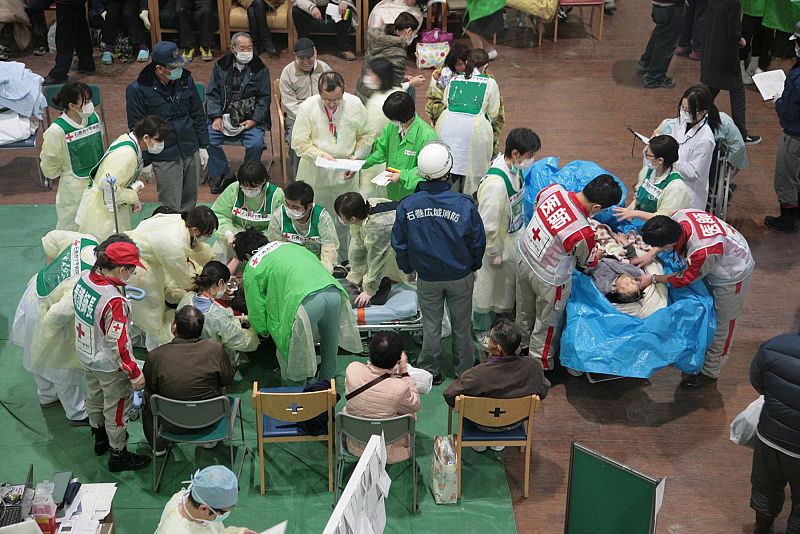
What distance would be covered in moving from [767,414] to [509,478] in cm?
147

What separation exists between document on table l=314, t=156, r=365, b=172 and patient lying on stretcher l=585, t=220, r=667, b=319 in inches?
71.8

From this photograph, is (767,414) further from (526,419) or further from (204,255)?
(204,255)

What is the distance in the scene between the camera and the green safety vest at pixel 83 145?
21.7 ft

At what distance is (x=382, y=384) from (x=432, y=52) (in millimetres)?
5924

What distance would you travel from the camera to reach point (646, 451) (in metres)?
5.65

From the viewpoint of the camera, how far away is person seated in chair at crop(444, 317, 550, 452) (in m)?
5.00

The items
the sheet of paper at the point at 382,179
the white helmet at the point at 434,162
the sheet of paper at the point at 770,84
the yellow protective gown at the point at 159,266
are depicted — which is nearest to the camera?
the white helmet at the point at 434,162

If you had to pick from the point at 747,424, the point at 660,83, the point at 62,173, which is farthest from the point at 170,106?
the point at 660,83

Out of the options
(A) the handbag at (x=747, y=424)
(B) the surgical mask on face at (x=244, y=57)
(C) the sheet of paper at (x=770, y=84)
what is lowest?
(A) the handbag at (x=747, y=424)

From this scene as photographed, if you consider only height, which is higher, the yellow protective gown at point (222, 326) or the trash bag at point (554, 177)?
the trash bag at point (554, 177)

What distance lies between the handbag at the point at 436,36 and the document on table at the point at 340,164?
3.83m

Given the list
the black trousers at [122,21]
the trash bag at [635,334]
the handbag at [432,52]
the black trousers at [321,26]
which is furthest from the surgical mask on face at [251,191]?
the black trousers at [122,21]

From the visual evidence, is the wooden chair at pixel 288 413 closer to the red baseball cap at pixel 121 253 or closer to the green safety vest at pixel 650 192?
the red baseball cap at pixel 121 253

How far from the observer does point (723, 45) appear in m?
8.38
